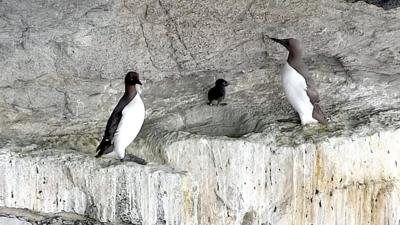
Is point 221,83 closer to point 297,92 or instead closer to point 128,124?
point 297,92

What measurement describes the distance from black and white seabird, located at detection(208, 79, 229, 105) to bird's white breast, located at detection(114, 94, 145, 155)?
29.7 inches

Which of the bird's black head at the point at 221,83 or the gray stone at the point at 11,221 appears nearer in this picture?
the gray stone at the point at 11,221

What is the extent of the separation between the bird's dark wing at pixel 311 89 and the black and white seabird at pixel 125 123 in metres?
1.02

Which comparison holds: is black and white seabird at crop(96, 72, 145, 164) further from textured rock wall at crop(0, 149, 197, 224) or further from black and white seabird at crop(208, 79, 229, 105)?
black and white seabird at crop(208, 79, 229, 105)

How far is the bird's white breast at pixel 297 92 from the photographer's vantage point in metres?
5.50

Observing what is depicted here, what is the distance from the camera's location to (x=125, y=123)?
5129 mm

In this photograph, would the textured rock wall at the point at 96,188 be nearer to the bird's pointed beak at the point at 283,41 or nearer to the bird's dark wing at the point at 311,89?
the bird's dark wing at the point at 311,89

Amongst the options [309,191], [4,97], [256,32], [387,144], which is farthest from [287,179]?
[4,97]

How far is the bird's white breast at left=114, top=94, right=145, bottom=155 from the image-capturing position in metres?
5.13

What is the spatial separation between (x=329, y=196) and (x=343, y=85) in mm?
916

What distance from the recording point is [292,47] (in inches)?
217

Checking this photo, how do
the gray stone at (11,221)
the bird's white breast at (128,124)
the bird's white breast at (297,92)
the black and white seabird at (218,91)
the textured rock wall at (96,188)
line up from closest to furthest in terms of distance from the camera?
the textured rock wall at (96,188)
the bird's white breast at (128,124)
the gray stone at (11,221)
the bird's white breast at (297,92)
the black and white seabird at (218,91)

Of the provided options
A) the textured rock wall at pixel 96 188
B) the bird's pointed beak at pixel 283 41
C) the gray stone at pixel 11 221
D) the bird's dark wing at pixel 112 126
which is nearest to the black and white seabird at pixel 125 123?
the bird's dark wing at pixel 112 126

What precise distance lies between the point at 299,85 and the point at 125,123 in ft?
3.70
